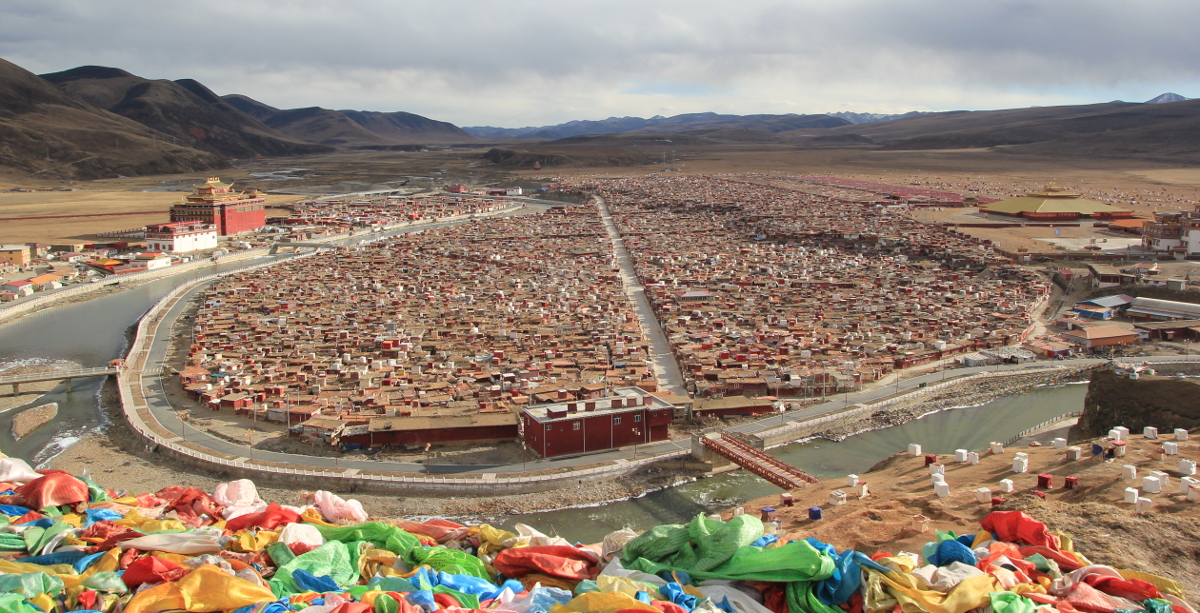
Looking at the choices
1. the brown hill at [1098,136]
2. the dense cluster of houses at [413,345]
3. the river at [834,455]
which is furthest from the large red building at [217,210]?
the brown hill at [1098,136]

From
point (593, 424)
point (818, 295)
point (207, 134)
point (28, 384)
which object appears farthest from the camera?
point (207, 134)

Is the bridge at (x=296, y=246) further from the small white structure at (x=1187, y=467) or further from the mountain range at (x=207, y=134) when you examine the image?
the mountain range at (x=207, y=134)

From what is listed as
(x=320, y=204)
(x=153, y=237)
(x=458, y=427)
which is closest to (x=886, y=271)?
(x=458, y=427)

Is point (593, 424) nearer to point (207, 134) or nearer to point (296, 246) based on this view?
point (296, 246)

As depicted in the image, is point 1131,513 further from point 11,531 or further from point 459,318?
point 459,318

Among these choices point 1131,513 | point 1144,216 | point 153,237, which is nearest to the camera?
point 1131,513

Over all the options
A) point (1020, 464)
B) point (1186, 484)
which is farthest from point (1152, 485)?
point (1020, 464)

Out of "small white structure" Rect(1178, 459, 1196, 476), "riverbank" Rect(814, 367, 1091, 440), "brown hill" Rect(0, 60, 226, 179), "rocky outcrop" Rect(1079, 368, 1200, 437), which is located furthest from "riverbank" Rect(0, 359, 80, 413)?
"brown hill" Rect(0, 60, 226, 179)
